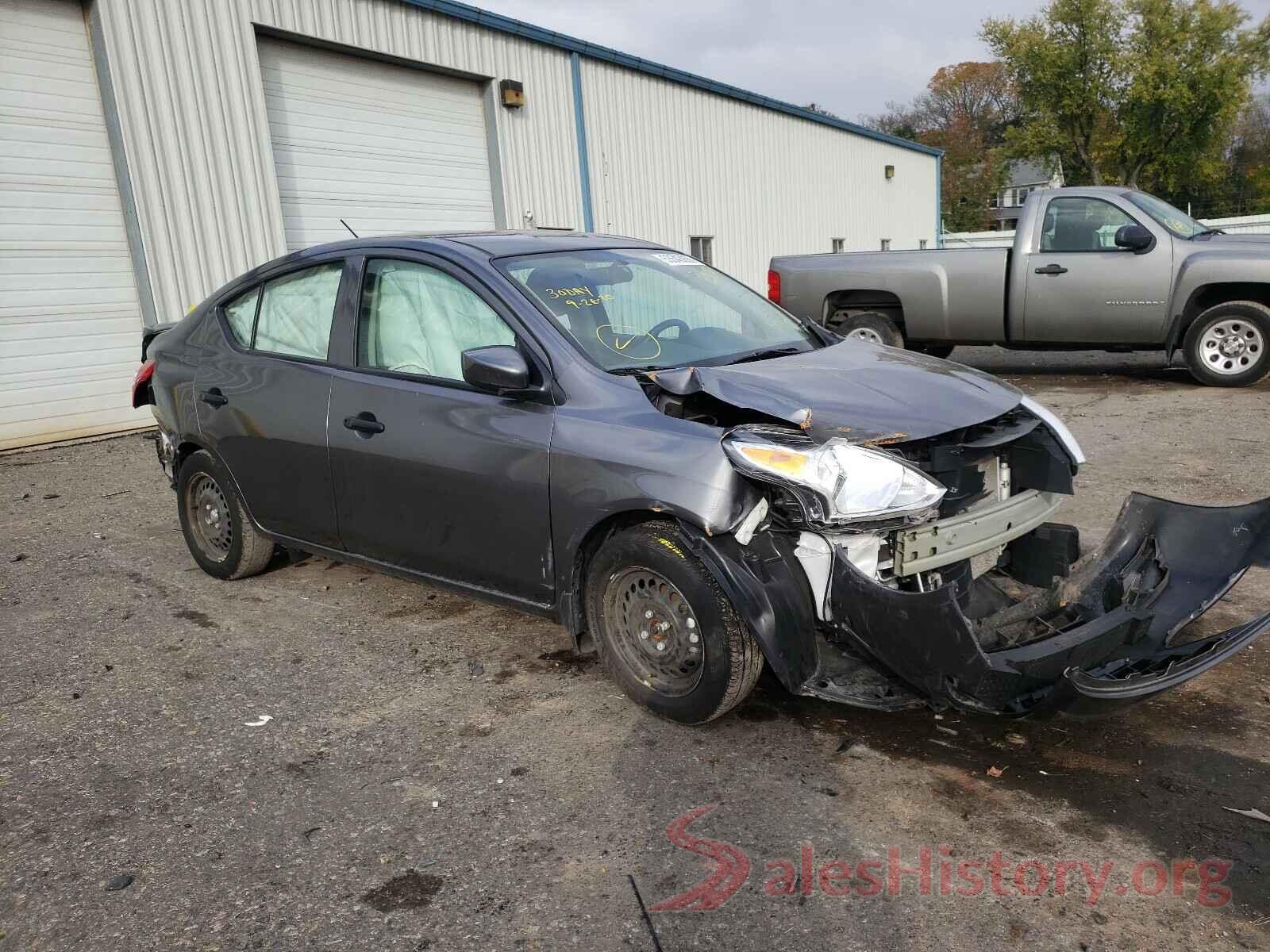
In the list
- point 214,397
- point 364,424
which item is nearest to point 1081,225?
point 364,424

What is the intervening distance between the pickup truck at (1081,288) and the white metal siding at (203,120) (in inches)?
228

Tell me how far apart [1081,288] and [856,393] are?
303 inches

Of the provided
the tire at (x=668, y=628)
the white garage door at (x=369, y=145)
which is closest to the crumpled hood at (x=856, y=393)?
the tire at (x=668, y=628)

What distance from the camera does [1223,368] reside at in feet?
31.6

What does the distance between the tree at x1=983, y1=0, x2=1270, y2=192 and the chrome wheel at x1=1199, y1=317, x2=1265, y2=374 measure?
133 ft

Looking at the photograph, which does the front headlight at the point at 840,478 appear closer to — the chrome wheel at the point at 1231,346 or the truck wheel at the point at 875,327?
the truck wheel at the point at 875,327

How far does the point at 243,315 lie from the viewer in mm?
4832

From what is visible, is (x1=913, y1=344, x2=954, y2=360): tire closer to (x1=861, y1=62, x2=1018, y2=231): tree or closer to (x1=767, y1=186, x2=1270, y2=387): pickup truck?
(x1=767, y1=186, x2=1270, y2=387): pickup truck

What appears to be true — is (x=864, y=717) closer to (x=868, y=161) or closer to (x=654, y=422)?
(x=654, y=422)

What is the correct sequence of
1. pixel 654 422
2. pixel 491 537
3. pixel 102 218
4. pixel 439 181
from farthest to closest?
pixel 439 181
pixel 102 218
pixel 491 537
pixel 654 422

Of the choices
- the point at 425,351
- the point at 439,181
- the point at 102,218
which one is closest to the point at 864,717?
the point at 425,351

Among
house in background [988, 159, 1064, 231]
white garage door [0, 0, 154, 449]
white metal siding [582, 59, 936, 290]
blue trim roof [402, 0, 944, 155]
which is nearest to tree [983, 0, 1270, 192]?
house in background [988, 159, 1064, 231]

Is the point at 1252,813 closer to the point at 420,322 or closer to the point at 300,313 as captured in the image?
the point at 420,322

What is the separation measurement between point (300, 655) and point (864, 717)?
2403 millimetres
